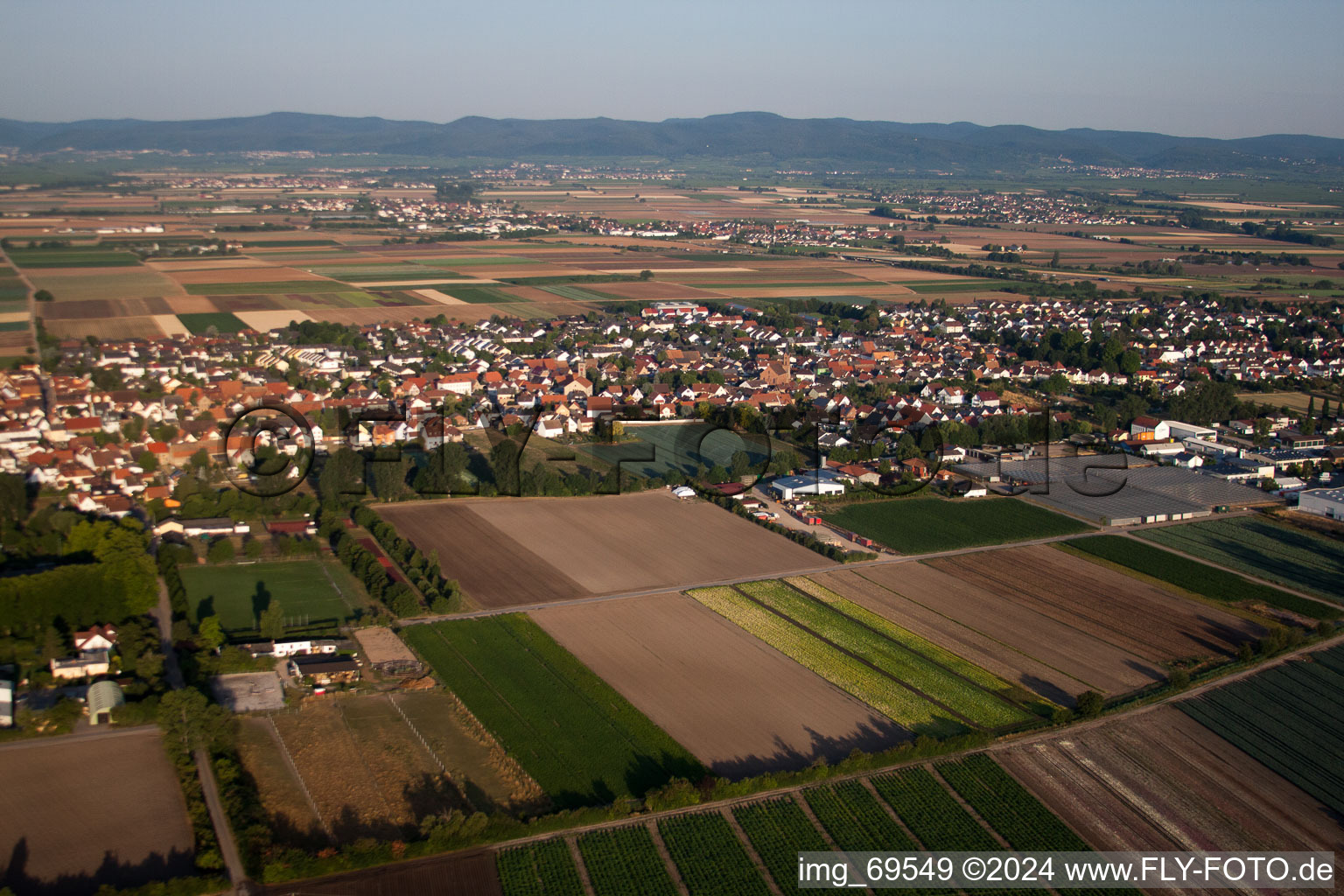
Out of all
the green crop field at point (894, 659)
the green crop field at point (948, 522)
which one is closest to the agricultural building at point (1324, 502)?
the green crop field at point (948, 522)

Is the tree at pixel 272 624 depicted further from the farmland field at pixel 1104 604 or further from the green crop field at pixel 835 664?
the farmland field at pixel 1104 604

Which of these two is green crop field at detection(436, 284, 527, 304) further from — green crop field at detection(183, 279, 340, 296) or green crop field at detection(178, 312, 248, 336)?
green crop field at detection(178, 312, 248, 336)

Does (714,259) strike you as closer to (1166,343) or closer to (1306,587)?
(1166,343)

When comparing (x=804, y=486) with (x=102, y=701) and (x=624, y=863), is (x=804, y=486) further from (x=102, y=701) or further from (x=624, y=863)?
(x=102, y=701)

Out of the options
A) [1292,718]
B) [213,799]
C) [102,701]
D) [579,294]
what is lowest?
[1292,718]

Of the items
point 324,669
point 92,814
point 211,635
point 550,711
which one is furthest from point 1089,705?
point 211,635

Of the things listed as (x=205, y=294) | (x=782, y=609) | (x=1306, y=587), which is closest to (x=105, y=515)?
(x=782, y=609)
